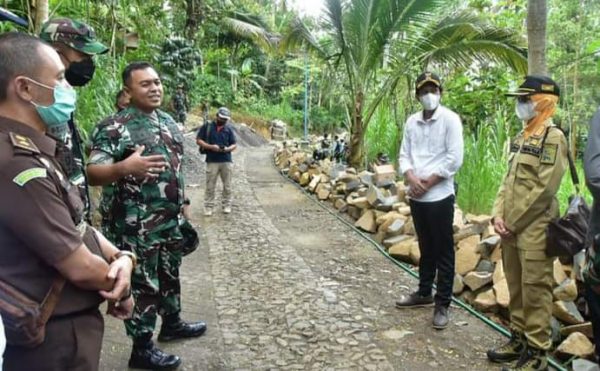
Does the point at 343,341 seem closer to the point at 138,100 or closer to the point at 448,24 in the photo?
the point at 138,100

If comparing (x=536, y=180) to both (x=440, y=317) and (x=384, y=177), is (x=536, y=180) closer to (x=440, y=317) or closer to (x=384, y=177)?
(x=440, y=317)

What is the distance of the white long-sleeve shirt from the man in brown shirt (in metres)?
2.56

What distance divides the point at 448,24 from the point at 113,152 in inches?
241

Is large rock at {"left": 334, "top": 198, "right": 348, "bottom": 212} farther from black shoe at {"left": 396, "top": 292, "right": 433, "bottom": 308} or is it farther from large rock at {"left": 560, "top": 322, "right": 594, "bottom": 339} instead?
large rock at {"left": 560, "top": 322, "right": 594, "bottom": 339}

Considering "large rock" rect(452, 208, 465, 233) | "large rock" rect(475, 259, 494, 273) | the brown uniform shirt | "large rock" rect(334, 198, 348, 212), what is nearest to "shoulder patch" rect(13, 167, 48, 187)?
the brown uniform shirt

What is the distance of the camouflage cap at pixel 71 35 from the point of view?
82.4 inches

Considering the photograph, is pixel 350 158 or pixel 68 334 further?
pixel 350 158

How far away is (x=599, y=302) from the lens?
2.18 meters

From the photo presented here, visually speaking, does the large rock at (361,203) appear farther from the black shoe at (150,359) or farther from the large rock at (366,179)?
the black shoe at (150,359)

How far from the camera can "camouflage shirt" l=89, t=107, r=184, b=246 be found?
2701 millimetres

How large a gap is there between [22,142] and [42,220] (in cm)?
23

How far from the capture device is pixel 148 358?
112 inches

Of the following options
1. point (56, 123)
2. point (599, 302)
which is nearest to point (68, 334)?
point (56, 123)

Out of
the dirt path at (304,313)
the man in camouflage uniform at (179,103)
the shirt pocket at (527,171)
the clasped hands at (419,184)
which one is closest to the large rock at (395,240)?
the dirt path at (304,313)
